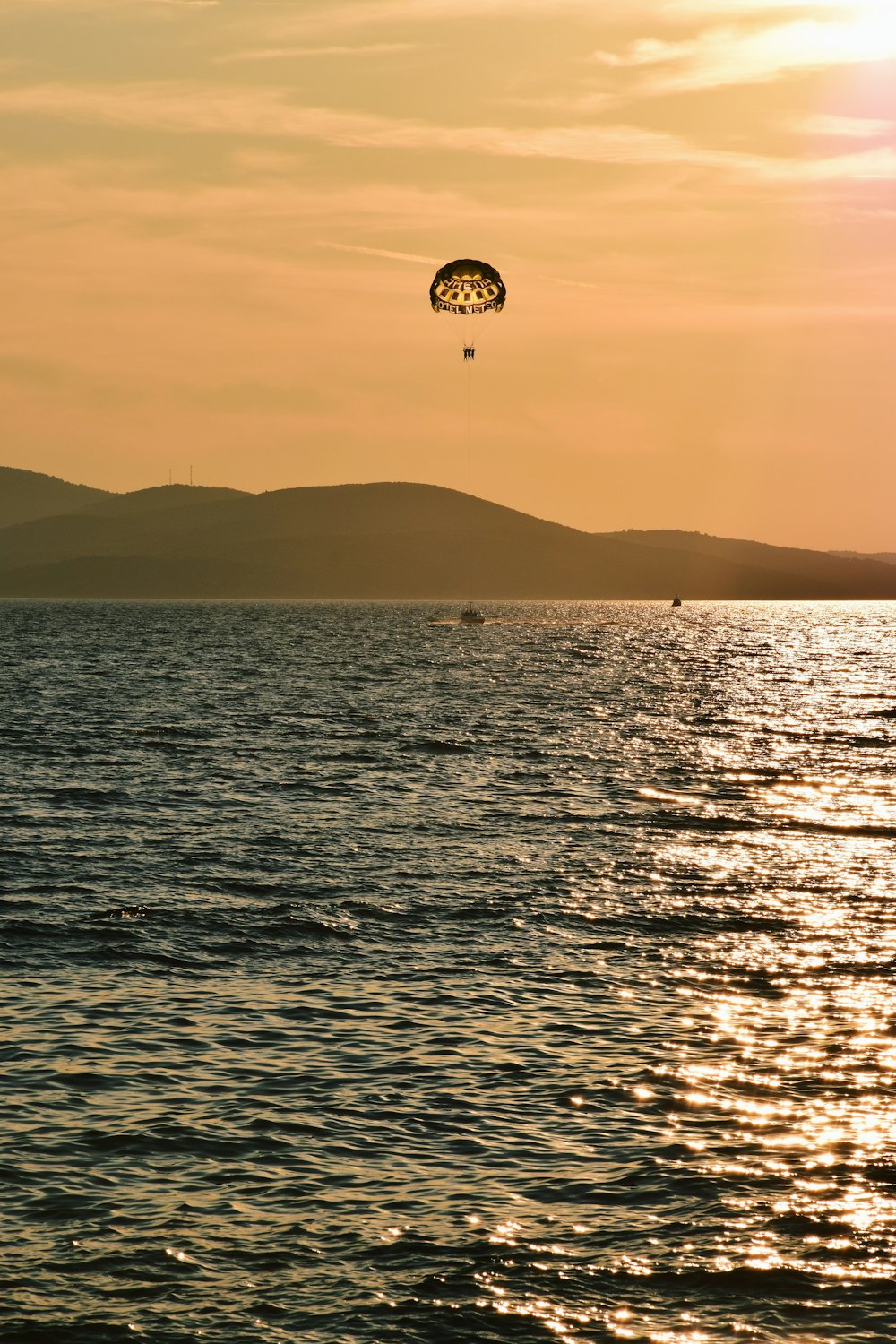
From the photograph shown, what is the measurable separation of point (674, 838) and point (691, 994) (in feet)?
58.7

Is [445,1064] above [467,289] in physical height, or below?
below

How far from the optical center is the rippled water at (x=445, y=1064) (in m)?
15.5

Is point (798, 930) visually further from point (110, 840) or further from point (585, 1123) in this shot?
point (110, 840)

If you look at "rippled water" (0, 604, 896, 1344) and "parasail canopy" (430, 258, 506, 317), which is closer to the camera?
"rippled water" (0, 604, 896, 1344)

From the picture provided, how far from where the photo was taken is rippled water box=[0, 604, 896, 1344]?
15.5 m

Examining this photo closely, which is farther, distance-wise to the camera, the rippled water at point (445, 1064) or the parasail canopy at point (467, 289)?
the parasail canopy at point (467, 289)

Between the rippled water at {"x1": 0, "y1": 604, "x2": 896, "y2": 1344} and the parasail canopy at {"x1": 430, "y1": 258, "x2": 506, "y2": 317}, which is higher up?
Result: the parasail canopy at {"x1": 430, "y1": 258, "x2": 506, "y2": 317}

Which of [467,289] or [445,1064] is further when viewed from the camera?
[467,289]

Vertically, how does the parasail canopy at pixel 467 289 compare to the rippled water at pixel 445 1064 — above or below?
above

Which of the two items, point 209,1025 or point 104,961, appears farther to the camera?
point 104,961

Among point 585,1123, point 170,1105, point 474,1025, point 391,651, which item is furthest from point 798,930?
point 391,651

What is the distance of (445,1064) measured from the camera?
22375mm

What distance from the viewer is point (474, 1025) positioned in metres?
24.5

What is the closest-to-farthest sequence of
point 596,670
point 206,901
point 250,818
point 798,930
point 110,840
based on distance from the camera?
1. point 798,930
2. point 206,901
3. point 110,840
4. point 250,818
5. point 596,670
